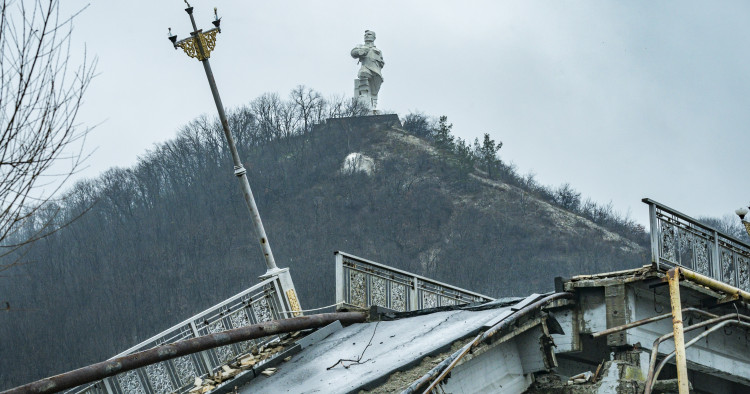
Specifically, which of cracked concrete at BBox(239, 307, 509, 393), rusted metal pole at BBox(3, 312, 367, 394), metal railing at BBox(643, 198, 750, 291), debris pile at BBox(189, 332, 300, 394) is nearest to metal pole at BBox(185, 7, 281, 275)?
debris pile at BBox(189, 332, 300, 394)

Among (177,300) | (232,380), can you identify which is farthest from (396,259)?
(232,380)

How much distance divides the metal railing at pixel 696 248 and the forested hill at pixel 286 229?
67.0m

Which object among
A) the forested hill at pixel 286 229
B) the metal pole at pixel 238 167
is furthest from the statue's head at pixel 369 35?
the metal pole at pixel 238 167

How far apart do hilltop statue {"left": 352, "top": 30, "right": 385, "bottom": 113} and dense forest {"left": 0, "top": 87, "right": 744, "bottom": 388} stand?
17505 millimetres

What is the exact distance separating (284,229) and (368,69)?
84.4 feet

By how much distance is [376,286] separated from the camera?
16.1m

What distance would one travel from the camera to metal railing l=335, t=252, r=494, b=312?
620 inches

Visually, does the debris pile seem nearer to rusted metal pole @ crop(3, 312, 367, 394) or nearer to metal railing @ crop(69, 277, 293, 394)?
metal railing @ crop(69, 277, 293, 394)

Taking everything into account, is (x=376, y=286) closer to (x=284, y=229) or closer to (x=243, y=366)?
(x=243, y=366)

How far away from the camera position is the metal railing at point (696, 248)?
1308 cm

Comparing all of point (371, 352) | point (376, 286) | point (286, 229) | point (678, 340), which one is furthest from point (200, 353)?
point (286, 229)

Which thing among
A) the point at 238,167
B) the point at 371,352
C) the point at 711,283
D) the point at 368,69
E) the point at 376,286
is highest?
the point at 368,69

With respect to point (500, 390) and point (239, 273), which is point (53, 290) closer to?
point (239, 273)

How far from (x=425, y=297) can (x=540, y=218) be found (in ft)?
300
